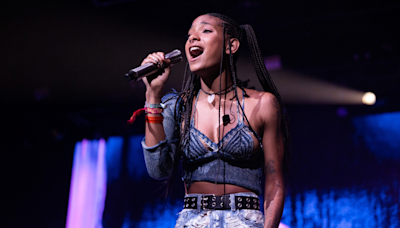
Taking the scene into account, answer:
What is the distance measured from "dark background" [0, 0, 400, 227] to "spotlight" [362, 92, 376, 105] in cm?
6

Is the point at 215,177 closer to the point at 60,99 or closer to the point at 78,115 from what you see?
the point at 60,99

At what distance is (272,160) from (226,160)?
0.19 m

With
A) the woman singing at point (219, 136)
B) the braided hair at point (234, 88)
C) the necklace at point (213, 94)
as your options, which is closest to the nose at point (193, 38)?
the woman singing at point (219, 136)

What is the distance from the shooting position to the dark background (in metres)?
3.16

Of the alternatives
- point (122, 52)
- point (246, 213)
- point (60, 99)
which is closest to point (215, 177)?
point (246, 213)

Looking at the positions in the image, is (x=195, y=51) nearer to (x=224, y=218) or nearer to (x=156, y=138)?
(x=156, y=138)

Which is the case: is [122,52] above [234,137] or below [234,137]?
above

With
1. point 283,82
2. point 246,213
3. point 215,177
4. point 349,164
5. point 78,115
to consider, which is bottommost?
point 246,213

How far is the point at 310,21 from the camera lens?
3.31 m

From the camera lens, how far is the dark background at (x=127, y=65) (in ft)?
10.4

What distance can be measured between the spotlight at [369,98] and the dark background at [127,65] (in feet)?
0.18

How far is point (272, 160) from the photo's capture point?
4.38 feet

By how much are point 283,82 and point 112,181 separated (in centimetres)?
240

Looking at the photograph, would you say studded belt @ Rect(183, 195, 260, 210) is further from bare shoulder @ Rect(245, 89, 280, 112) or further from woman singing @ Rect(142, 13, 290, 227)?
bare shoulder @ Rect(245, 89, 280, 112)
